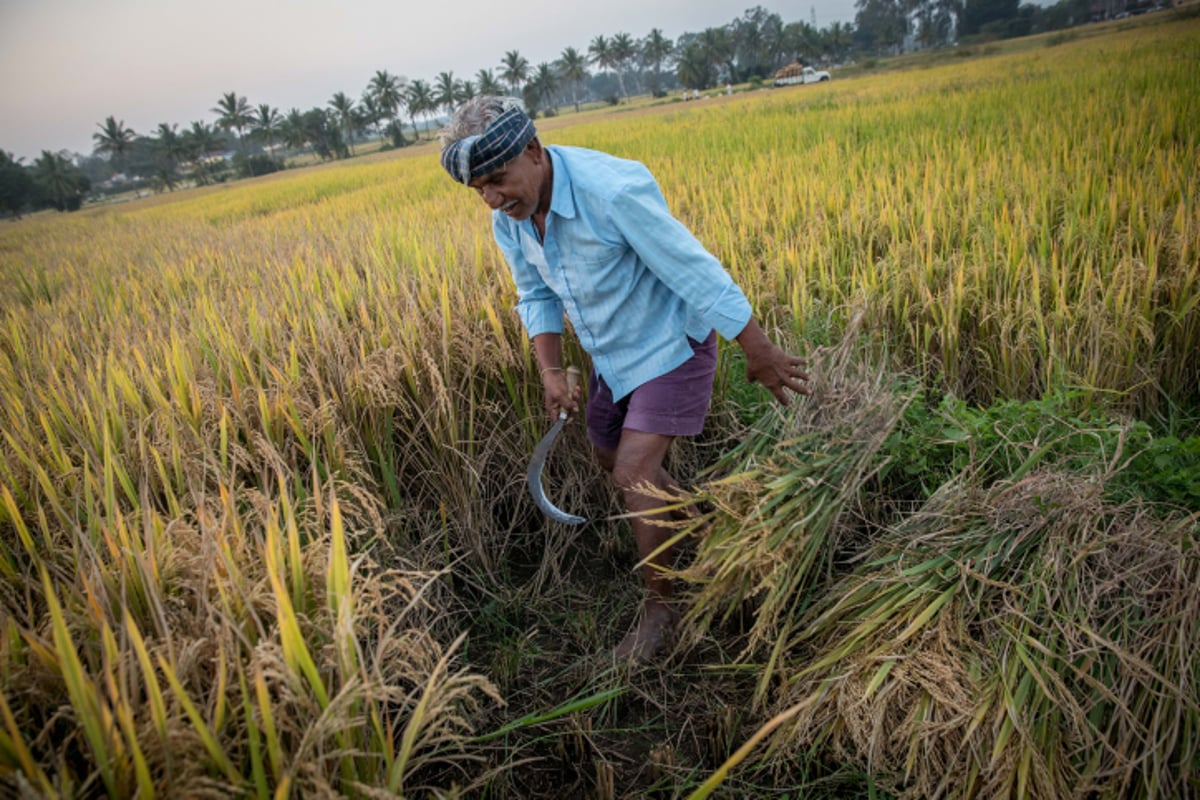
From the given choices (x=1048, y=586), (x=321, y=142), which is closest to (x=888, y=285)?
(x=1048, y=586)

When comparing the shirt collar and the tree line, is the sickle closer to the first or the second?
the shirt collar

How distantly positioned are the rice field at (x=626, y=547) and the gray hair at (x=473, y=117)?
0.65 metres

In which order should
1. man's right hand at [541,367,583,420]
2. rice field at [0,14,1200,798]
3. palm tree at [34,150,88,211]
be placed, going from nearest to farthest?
rice field at [0,14,1200,798] → man's right hand at [541,367,583,420] → palm tree at [34,150,88,211]

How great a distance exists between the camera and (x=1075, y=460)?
139cm

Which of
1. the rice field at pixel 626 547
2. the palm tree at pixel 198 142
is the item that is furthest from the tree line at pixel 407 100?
the rice field at pixel 626 547

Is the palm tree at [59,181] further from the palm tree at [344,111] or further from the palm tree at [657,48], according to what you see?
the palm tree at [657,48]

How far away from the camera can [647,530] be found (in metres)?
1.49

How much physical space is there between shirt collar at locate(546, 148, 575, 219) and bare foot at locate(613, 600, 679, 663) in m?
1.01

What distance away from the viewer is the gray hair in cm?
126

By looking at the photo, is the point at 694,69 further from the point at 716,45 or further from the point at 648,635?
the point at 648,635

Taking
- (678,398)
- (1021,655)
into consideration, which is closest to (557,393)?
(678,398)

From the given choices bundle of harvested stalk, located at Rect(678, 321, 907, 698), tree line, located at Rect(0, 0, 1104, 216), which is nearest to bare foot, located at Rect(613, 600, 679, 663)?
bundle of harvested stalk, located at Rect(678, 321, 907, 698)

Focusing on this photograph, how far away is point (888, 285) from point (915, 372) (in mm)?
351

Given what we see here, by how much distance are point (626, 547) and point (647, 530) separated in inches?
20.0
